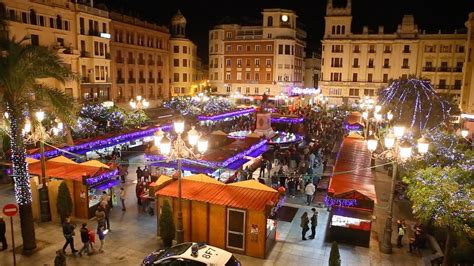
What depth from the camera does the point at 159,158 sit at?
65.7 ft

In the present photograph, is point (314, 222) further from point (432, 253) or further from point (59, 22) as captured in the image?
point (59, 22)

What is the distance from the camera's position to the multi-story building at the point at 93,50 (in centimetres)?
4347

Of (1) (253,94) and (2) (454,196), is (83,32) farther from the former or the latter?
(2) (454,196)

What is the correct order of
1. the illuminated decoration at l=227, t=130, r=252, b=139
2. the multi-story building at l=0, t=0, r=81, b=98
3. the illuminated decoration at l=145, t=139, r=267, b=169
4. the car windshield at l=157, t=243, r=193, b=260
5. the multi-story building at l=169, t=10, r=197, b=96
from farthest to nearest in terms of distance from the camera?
1. the multi-story building at l=169, t=10, r=197, b=96
2. the multi-story building at l=0, t=0, r=81, b=98
3. the illuminated decoration at l=227, t=130, r=252, b=139
4. the illuminated decoration at l=145, t=139, r=267, b=169
5. the car windshield at l=157, t=243, r=193, b=260

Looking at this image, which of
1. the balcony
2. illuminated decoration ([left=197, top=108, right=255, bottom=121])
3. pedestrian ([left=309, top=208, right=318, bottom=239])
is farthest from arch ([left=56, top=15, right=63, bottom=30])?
the balcony

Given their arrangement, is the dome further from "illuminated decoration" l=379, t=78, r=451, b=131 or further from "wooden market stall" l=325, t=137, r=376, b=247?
"wooden market stall" l=325, t=137, r=376, b=247

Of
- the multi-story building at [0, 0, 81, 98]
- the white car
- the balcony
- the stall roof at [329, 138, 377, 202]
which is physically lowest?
the white car

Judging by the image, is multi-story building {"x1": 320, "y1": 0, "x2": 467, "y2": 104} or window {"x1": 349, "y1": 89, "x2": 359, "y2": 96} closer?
multi-story building {"x1": 320, "y1": 0, "x2": 467, "y2": 104}

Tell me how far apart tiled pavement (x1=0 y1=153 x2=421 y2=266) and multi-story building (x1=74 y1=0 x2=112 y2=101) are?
3008 cm

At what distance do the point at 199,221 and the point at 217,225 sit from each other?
748mm

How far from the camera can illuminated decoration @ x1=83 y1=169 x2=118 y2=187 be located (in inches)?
617

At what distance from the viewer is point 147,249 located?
13.8m

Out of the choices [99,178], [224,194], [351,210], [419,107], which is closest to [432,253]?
[351,210]

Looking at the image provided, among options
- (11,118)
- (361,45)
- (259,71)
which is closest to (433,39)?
(361,45)
